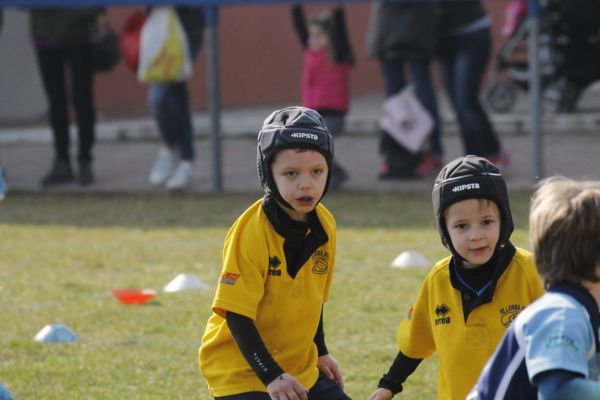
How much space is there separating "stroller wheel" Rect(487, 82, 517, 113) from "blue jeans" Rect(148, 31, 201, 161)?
4897mm

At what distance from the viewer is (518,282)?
423 cm

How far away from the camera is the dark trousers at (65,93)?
454 inches

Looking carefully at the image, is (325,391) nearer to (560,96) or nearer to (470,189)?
(470,189)

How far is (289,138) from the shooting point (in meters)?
4.38

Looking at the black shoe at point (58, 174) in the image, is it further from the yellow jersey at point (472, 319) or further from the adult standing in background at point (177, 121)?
the yellow jersey at point (472, 319)

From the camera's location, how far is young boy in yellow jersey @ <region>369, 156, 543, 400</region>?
4.18 m

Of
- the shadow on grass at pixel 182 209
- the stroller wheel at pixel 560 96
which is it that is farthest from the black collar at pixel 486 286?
the stroller wheel at pixel 560 96

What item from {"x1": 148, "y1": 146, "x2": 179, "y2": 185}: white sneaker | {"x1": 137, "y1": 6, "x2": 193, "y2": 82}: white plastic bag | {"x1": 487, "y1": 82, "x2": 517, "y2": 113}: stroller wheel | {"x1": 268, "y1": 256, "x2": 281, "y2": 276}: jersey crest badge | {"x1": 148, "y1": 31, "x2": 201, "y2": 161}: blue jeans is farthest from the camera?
{"x1": 487, "y1": 82, "x2": 517, "y2": 113}: stroller wheel

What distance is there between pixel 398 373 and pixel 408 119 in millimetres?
7084

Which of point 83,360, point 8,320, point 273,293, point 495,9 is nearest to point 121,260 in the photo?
point 8,320

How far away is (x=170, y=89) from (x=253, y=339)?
732 centimetres

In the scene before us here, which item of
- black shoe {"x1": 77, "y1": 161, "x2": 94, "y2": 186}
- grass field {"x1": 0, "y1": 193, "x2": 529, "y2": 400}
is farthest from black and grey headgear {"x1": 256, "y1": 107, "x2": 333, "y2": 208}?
black shoe {"x1": 77, "y1": 161, "x2": 94, "y2": 186}

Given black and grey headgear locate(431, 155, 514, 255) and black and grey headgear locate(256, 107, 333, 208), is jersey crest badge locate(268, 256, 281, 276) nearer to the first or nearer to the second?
black and grey headgear locate(256, 107, 333, 208)

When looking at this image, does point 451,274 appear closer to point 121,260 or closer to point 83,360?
point 83,360
